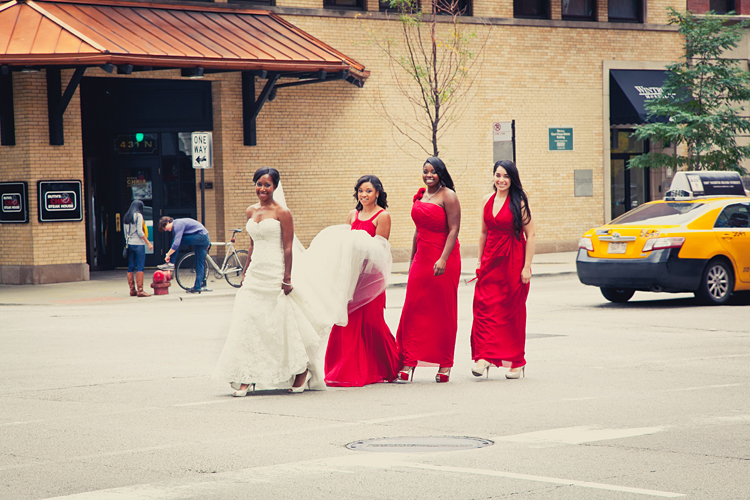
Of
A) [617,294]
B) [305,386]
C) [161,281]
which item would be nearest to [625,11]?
[617,294]

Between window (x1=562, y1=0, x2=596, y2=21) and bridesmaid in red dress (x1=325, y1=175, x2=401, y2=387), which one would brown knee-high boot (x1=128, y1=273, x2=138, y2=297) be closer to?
bridesmaid in red dress (x1=325, y1=175, x2=401, y2=387)

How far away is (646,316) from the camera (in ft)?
44.9

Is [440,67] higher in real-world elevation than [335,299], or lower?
higher

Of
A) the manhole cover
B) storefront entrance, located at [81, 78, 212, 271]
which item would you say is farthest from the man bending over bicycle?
the manhole cover

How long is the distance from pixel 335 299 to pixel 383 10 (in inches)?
692

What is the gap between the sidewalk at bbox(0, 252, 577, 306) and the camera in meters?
18.3

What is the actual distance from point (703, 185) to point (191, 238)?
896 cm

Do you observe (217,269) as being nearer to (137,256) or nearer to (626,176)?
(137,256)

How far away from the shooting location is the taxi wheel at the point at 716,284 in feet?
48.0

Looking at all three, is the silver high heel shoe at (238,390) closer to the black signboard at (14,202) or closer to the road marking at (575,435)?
the road marking at (575,435)

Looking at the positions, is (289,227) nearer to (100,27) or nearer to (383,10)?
(100,27)

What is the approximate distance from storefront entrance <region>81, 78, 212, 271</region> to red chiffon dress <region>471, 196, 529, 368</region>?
49.2 ft

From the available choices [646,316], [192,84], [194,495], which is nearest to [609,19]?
[192,84]

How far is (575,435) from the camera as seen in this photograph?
21.4 feet
